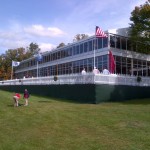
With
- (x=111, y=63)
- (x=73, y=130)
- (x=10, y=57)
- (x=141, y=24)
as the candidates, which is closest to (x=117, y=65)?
(x=111, y=63)

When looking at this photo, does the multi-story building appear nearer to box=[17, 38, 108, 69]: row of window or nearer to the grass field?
box=[17, 38, 108, 69]: row of window

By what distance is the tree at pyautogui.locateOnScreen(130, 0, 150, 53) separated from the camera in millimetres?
29469

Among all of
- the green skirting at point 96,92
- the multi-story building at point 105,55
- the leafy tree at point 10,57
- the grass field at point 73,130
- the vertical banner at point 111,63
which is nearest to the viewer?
the grass field at point 73,130

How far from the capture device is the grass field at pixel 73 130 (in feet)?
29.6

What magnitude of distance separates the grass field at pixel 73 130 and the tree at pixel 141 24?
17306 millimetres

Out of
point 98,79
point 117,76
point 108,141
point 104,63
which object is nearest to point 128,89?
→ point 117,76

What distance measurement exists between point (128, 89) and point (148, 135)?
531 inches

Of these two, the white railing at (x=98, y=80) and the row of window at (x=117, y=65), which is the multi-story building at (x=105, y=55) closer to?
the row of window at (x=117, y=65)

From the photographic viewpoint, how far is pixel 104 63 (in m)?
32.4

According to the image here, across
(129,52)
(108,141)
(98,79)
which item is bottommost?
(108,141)

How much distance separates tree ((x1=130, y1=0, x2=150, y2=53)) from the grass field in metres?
17.3

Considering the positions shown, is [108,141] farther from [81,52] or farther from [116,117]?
[81,52]

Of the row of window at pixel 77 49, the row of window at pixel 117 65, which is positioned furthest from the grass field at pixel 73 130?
the row of window at pixel 117 65

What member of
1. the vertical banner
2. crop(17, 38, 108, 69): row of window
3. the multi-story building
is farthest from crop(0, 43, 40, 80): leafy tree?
the vertical banner
